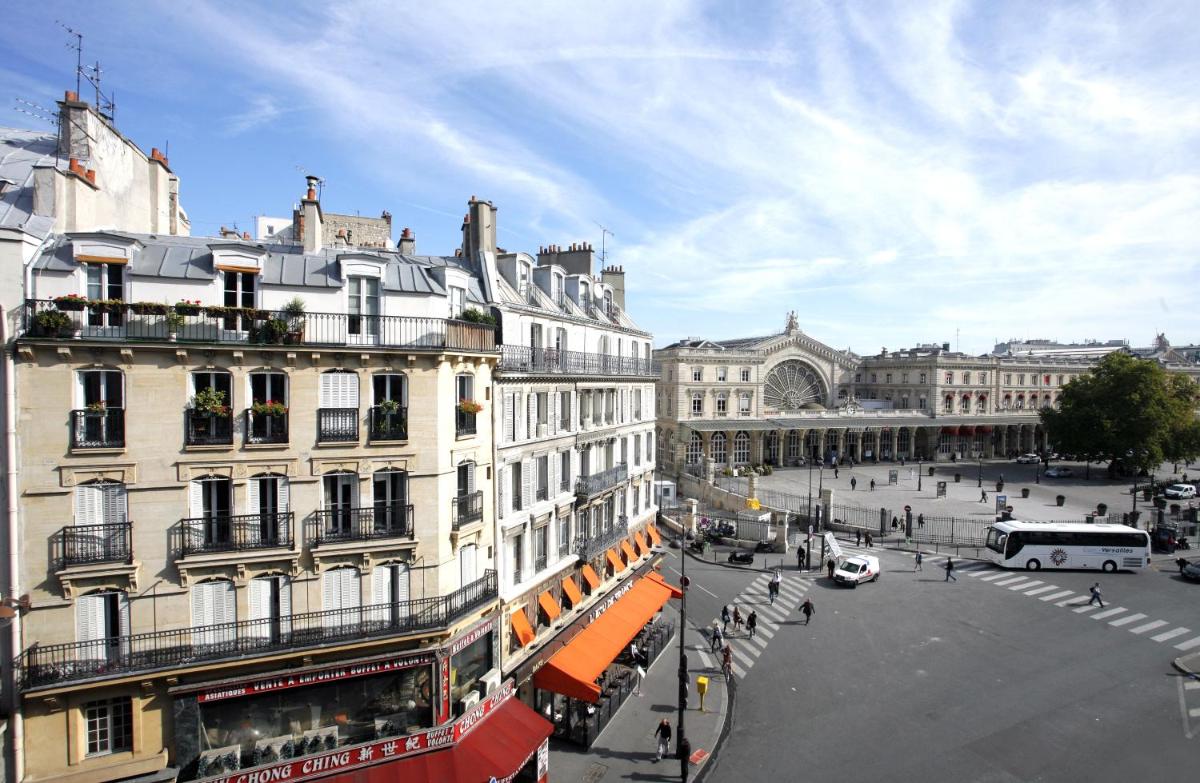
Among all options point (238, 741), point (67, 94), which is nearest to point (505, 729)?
point (238, 741)

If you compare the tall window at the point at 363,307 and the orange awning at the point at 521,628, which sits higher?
the tall window at the point at 363,307

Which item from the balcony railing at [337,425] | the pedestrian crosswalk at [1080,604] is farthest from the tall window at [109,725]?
the pedestrian crosswalk at [1080,604]

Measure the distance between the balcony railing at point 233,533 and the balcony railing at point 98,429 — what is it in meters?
2.24

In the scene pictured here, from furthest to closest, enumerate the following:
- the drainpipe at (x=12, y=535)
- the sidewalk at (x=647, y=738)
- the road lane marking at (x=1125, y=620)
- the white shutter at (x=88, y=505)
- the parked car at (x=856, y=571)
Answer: the parked car at (x=856, y=571) < the road lane marking at (x=1125, y=620) < the sidewalk at (x=647, y=738) < the white shutter at (x=88, y=505) < the drainpipe at (x=12, y=535)

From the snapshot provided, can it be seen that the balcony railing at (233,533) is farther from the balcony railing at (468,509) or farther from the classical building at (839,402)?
the classical building at (839,402)

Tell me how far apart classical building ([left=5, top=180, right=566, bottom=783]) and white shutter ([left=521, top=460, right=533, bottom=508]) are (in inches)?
128

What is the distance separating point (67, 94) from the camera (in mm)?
18156

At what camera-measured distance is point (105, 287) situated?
14.3 meters

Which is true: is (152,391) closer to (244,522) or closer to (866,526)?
(244,522)

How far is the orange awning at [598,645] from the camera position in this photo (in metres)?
18.7

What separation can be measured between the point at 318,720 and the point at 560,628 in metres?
8.46

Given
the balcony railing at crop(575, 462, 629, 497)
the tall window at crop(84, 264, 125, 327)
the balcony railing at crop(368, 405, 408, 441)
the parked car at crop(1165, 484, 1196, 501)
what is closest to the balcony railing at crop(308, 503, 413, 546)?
the balcony railing at crop(368, 405, 408, 441)

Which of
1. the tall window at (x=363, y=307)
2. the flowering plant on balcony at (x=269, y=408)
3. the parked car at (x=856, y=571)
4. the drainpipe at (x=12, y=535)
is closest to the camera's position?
the drainpipe at (x=12, y=535)

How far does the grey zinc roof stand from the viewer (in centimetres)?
1448
